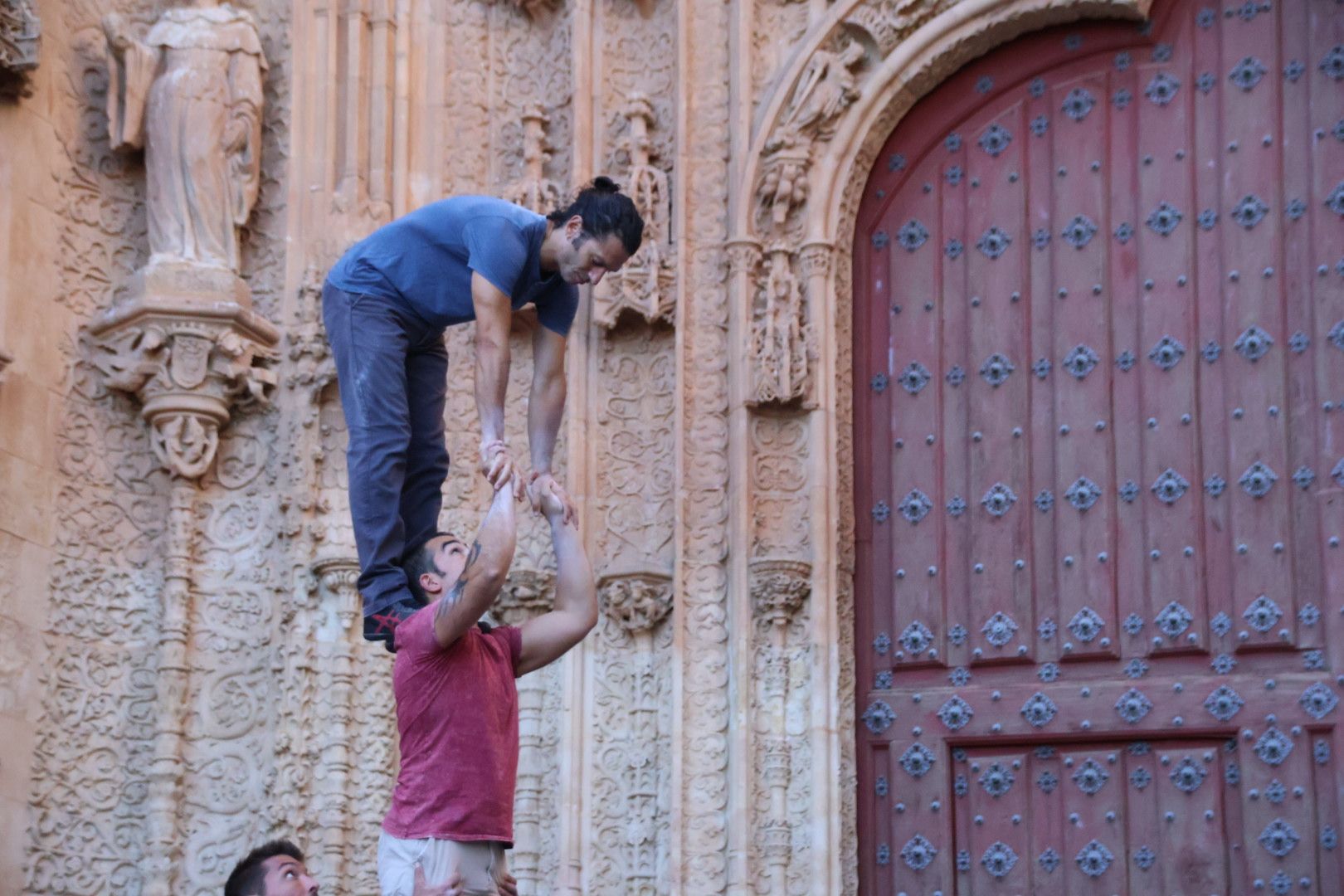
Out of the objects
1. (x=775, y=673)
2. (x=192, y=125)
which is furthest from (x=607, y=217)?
(x=192, y=125)

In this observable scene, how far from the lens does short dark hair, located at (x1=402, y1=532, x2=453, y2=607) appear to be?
7.63 m

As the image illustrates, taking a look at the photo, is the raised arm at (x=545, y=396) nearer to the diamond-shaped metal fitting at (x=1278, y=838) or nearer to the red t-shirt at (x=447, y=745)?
the red t-shirt at (x=447, y=745)

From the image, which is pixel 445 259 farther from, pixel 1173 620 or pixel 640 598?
pixel 1173 620

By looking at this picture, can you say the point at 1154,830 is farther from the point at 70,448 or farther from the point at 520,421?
the point at 70,448

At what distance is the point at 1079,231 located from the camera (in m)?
11.1

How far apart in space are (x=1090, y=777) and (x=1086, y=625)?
0.65 m

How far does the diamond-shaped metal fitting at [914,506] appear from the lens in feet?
36.5

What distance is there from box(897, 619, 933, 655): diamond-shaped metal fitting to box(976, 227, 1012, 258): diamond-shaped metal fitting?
1.69 meters

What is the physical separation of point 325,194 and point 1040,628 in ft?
12.6

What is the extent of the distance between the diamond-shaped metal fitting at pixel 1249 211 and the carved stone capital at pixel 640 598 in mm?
2925

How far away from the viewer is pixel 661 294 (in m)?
11.4

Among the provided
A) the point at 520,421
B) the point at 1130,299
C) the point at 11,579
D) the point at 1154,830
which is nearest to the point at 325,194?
the point at 520,421

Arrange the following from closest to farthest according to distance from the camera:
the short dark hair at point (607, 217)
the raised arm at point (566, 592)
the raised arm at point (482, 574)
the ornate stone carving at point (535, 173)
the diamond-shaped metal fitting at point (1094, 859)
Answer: the raised arm at point (482, 574), the short dark hair at point (607, 217), the raised arm at point (566, 592), the diamond-shaped metal fitting at point (1094, 859), the ornate stone carving at point (535, 173)

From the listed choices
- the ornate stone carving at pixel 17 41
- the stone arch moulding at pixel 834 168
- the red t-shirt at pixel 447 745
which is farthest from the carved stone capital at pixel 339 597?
the red t-shirt at pixel 447 745
